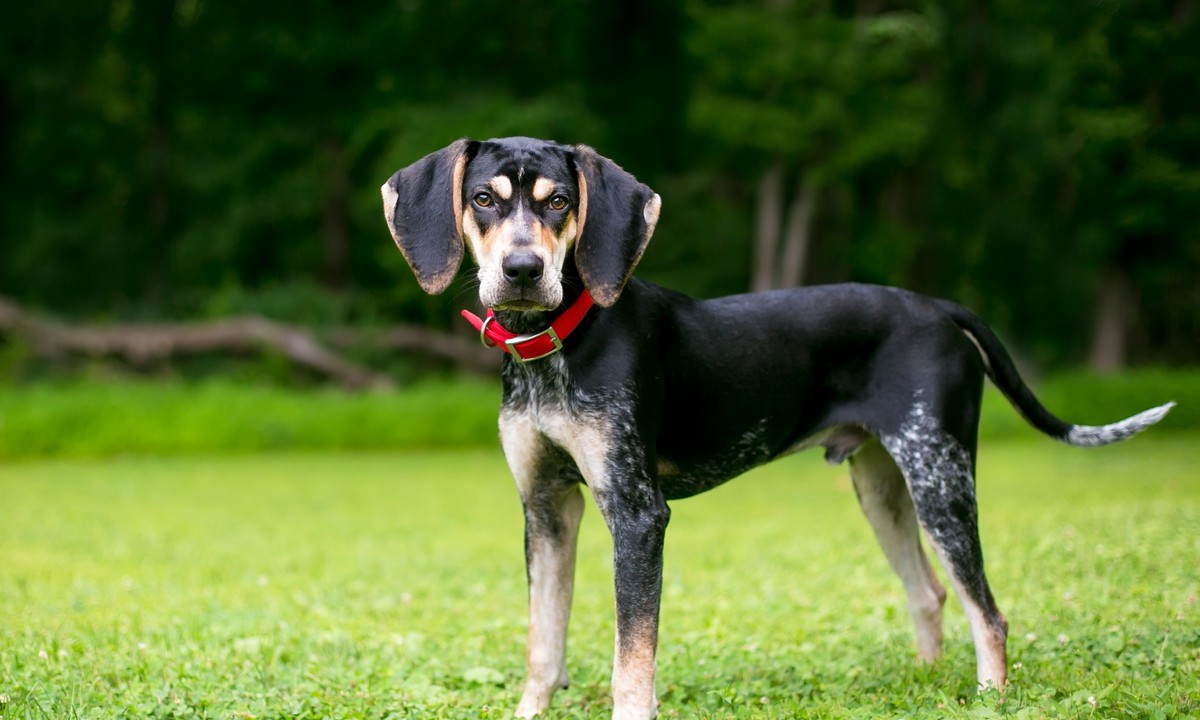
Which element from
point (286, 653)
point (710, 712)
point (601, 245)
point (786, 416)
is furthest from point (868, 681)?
point (286, 653)

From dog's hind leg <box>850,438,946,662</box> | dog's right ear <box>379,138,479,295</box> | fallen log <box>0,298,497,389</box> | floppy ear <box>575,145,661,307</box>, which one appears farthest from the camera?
fallen log <box>0,298,497,389</box>

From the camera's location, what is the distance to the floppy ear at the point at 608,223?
5145 mm

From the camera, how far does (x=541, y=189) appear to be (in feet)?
16.7

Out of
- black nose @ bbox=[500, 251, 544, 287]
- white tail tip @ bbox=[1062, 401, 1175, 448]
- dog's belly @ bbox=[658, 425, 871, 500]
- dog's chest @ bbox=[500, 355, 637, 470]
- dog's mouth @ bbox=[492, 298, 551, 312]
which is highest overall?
black nose @ bbox=[500, 251, 544, 287]

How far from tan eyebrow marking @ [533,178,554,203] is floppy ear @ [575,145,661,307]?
190mm

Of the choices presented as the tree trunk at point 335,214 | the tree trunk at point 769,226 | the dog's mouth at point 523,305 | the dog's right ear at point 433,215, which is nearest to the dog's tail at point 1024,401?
the dog's mouth at point 523,305

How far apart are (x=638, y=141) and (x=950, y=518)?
84.7ft

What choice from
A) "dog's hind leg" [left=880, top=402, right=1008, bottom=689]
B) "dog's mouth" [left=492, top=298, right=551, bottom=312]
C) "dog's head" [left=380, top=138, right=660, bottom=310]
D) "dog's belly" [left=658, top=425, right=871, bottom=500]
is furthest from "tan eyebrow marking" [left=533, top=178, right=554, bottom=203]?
"dog's hind leg" [left=880, top=402, right=1008, bottom=689]

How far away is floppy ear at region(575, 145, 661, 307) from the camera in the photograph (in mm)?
5145

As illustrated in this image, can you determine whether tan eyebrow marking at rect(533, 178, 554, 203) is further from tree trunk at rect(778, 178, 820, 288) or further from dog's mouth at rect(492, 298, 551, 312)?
tree trunk at rect(778, 178, 820, 288)

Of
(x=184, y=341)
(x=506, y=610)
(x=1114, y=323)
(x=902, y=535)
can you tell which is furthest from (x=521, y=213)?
(x=1114, y=323)

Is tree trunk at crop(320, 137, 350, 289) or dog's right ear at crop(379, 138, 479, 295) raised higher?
dog's right ear at crop(379, 138, 479, 295)

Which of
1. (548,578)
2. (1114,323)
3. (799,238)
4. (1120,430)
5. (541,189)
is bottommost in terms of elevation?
(1114,323)

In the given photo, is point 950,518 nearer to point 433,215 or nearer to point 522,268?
point 522,268
